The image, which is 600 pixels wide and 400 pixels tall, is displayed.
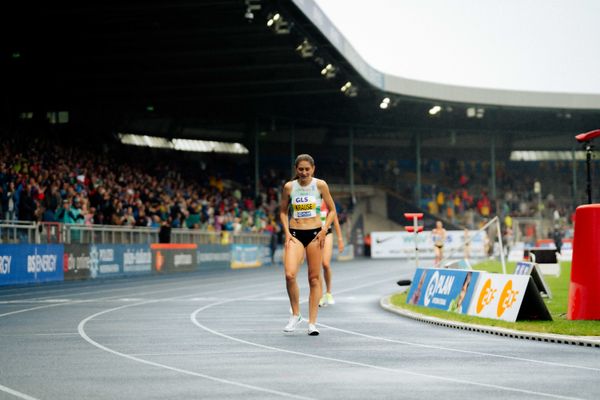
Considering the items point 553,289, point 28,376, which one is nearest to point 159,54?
point 553,289

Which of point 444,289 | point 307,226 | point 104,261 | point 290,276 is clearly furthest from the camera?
point 104,261

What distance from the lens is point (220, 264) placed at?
150 ft

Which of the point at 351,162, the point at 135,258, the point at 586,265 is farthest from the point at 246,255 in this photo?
the point at 586,265

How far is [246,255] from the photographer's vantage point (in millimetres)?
49406

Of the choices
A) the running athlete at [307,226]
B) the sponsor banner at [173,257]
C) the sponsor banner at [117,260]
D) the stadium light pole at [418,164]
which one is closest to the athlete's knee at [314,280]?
the running athlete at [307,226]

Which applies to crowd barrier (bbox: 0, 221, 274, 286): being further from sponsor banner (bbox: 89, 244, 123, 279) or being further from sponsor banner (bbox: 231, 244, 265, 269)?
sponsor banner (bbox: 231, 244, 265, 269)

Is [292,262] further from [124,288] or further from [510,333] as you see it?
[124,288]

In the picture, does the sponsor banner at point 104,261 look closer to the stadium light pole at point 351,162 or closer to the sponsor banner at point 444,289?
the sponsor banner at point 444,289

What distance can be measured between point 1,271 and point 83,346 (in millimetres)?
15723

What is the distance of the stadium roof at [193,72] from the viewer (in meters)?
36.8

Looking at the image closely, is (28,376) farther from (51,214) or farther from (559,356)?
(51,214)

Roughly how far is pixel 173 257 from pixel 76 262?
27.9ft

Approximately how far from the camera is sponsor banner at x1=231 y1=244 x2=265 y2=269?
157 ft

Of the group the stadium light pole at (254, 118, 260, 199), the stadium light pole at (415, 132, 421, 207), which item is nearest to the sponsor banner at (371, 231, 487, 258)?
the stadium light pole at (415, 132, 421, 207)
